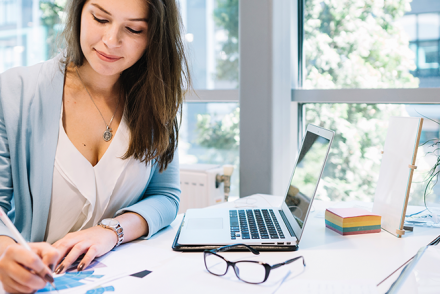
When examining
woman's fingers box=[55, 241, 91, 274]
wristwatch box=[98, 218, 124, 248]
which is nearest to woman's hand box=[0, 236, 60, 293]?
woman's fingers box=[55, 241, 91, 274]

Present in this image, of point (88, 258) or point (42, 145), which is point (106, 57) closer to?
point (42, 145)

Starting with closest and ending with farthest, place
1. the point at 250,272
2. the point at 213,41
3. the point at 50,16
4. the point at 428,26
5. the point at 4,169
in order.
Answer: the point at 250,272
the point at 4,169
the point at 428,26
the point at 213,41
the point at 50,16

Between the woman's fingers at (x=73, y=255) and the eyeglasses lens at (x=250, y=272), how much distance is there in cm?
35

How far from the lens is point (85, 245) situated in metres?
0.87

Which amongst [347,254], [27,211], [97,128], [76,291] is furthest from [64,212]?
[347,254]

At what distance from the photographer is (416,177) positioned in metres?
1.79

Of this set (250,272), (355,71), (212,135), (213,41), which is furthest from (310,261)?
(213,41)

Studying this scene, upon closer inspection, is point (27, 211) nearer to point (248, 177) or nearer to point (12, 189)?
point (12, 189)

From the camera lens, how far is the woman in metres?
0.99

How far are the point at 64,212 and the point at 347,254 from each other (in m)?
0.76

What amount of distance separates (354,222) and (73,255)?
76 cm

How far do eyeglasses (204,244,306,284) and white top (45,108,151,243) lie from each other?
37 centimetres

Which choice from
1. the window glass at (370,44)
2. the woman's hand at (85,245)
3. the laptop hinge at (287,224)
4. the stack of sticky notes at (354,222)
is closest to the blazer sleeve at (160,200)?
the woman's hand at (85,245)

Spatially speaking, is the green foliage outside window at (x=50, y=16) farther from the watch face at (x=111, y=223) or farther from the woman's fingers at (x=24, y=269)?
the woman's fingers at (x=24, y=269)
